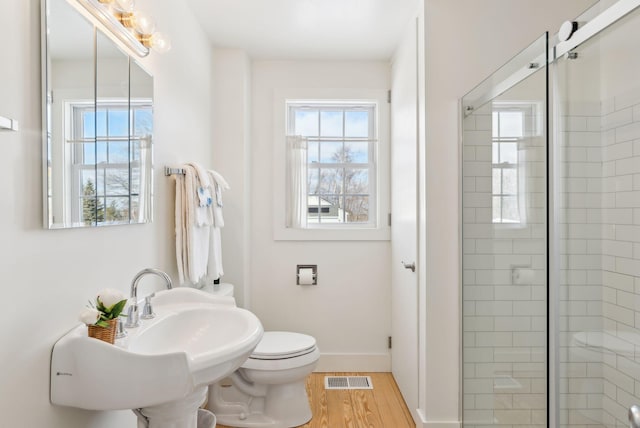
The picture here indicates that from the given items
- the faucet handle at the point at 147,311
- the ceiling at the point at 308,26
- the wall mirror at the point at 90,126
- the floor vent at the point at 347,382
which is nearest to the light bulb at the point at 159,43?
the wall mirror at the point at 90,126

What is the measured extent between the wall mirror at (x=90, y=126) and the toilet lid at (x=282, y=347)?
1.08 metres

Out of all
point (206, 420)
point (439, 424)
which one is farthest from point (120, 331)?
point (439, 424)

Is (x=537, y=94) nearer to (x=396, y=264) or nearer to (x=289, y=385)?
(x=396, y=264)

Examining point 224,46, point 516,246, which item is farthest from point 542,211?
point 224,46

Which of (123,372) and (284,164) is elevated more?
(284,164)

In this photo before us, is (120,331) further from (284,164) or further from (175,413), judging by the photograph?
(284,164)

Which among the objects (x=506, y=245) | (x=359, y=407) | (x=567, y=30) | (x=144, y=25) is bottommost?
(x=359, y=407)

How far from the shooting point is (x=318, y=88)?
128 inches

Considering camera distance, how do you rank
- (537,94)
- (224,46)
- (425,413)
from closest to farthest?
(537,94)
(425,413)
(224,46)

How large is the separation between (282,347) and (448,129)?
4.97ft

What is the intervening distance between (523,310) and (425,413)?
90 cm

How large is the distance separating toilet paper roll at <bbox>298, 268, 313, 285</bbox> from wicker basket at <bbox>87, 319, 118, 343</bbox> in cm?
200

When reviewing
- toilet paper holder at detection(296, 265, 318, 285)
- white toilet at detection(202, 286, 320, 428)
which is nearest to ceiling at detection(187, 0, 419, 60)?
toilet paper holder at detection(296, 265, 318, 285)

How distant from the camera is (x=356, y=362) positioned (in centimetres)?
326
